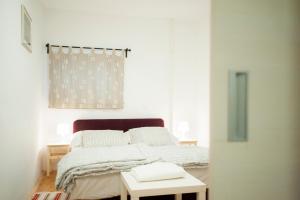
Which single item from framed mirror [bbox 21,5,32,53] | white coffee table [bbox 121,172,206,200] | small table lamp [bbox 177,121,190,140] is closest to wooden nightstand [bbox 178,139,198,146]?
small table lamp [bbox 177,121,190,140]

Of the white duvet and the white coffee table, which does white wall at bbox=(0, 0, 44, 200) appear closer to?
the white duvet

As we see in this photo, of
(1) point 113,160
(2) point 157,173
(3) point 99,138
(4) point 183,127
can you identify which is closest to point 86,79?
(3) point 99,138

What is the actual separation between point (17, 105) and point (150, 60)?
9.01ft

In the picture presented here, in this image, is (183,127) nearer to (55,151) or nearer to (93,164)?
(55,151)

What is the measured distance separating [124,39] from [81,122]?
1.64 metres

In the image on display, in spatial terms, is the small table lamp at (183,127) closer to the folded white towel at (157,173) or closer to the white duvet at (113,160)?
the white duvet at (113,160)

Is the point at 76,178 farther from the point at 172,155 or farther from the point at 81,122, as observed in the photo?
the point at 81,122

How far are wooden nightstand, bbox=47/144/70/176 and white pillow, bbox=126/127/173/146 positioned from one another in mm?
1046

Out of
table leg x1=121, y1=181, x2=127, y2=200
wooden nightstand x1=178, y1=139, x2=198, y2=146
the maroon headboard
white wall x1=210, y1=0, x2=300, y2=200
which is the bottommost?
table leg x1=121, y1=181, x2=127, y2=200

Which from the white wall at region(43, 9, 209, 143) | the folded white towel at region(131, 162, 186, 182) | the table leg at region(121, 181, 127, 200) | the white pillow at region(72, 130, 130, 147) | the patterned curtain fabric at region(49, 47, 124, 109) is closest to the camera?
the folded white towel at region(131, 162, 186, 182)

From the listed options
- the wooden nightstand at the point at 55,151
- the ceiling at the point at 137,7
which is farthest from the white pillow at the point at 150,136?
the ceiling at the point at 137,7

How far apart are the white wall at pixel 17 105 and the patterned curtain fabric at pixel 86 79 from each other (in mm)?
653

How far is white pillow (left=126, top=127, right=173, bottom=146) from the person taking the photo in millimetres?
4164

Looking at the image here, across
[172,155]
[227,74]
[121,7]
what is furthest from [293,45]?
[121,7]
